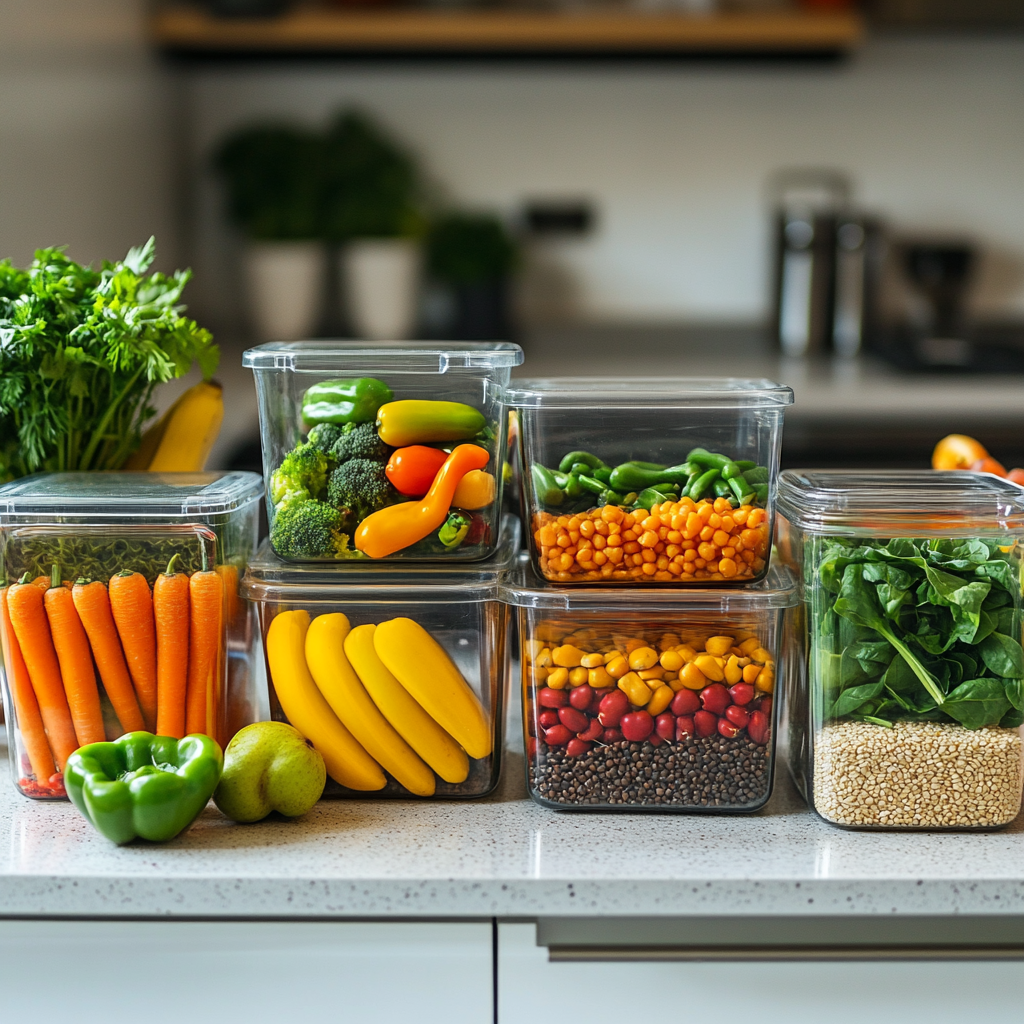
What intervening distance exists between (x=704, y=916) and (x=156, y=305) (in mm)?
658

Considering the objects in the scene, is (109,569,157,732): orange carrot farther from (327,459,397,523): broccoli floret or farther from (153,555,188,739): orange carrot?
(327,459,397,523): broccoli floret

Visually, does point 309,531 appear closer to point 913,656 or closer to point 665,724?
point 665,724

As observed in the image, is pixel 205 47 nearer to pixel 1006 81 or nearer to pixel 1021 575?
pixel 1006 81

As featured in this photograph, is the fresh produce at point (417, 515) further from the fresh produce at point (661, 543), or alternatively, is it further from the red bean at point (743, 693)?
the red bean at point (743, 693)

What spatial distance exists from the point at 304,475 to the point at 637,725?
32cm

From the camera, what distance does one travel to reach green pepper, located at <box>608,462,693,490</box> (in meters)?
0.87

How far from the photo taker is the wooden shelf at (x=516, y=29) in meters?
→ 2.53

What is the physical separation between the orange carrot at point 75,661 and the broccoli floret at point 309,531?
0.53 ft

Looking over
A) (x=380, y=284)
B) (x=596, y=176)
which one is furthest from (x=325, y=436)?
(x=596, y=176)

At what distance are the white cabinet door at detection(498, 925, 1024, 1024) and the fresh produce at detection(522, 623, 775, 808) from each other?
12 centimetres

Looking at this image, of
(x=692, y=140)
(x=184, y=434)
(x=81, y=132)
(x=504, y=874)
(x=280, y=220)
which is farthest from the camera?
(x=692, y=140)

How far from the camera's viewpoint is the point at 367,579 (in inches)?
35.1

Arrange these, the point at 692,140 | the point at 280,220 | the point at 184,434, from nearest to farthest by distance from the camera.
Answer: the point at 184,434 → the point at 280,220 → the point at 692,140

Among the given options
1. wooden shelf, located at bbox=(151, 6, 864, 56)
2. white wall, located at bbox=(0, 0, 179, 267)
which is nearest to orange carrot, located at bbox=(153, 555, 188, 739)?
white wall, located at bbox=(0, 0, 179, 267)
